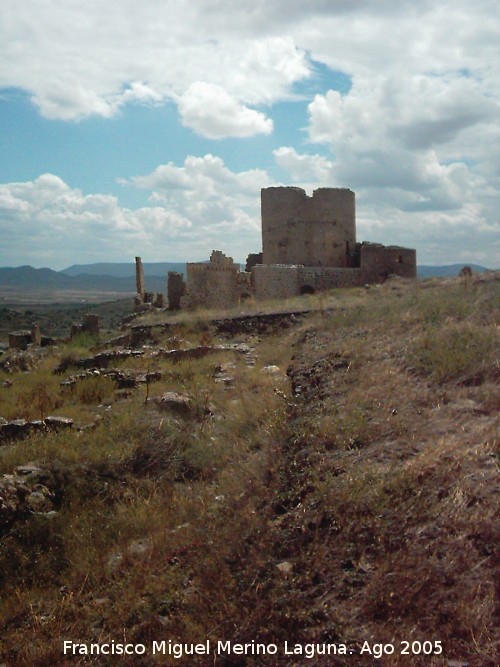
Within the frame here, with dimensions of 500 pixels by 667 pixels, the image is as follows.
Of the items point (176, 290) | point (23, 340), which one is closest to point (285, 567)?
point (176, 290)

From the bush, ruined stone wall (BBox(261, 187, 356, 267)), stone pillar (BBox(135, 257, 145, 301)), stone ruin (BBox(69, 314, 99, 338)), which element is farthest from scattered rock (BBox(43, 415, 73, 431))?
stone pillar (BBox(135, 257, 145, 301))

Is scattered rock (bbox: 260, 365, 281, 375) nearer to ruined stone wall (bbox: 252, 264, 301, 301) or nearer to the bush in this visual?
the bush

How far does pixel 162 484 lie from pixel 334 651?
3.65 meters

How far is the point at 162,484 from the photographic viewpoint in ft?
20.2

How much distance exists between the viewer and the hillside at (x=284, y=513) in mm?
2973

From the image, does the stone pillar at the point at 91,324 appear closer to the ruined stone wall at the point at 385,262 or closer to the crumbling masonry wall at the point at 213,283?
the crumbling masonry wall at the point at 213,283

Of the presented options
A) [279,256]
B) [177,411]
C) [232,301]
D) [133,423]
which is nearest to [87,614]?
[133,423]

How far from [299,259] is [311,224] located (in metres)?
1.49

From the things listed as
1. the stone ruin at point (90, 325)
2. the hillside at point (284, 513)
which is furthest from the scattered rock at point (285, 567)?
the stone ruin at point (90, 325)

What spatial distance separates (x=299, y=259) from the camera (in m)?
23.9

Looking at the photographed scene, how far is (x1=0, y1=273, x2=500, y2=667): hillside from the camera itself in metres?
2.97

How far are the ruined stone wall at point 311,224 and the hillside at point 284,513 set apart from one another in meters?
14.6

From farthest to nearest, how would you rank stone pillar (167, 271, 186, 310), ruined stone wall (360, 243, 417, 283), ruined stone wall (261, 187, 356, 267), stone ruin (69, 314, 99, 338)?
ruined stone wall (261, 187, 356, 267), stone pillar (167, 271, 186, 310), ruined stone wall (360, 243, 417, 283), stone ruin (69, 314, 99, 338)

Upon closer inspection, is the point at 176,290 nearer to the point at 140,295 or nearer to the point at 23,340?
the point at 140,295
